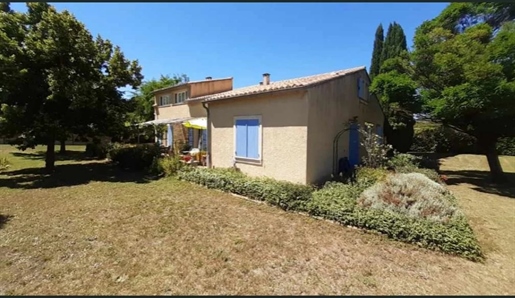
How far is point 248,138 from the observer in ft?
43.3

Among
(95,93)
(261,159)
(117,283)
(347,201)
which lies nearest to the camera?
(117,283)

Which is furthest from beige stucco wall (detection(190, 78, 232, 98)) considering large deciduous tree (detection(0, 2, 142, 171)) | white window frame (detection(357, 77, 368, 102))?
white window frame (detection(357, 77, 368, 102))

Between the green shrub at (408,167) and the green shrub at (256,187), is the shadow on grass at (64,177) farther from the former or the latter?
the green shrub at (408,167)

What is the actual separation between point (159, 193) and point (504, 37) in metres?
19.3

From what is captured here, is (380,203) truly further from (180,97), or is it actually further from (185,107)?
(180,97)

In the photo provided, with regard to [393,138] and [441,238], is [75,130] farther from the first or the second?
[393,138]

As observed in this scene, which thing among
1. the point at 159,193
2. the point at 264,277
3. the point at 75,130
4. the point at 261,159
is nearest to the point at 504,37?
the point at 261,159

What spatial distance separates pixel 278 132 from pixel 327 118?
2683 mm

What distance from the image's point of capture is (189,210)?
955 cm

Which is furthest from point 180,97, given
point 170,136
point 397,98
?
point 397,98

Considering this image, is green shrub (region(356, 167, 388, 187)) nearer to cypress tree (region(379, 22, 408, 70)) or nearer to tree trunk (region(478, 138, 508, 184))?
tree trunk (region(478, 138, 508, 184))

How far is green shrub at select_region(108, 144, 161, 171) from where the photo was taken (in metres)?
18.3

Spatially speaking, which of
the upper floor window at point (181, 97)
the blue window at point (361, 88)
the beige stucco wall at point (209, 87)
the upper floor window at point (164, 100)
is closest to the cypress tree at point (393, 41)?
the beige stucco wall at point (209, 87)

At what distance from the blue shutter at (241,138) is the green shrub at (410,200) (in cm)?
646
